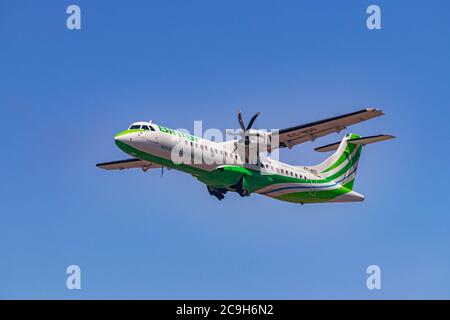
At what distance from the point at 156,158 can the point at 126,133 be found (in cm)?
147

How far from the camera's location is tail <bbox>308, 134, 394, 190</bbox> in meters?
32.6

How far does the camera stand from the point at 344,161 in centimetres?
3344

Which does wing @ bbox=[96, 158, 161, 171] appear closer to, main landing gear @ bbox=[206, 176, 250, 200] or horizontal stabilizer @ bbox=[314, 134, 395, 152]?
main landing gear @ bbox=[206, 176, 250, 200]

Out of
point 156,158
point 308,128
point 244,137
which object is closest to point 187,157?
point 156,158

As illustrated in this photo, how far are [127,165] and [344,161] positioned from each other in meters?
10.1

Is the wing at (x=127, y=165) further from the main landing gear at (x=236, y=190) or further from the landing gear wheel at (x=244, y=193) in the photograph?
the landing gear wheel at (x=244, y=193)

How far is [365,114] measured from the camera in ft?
91.7

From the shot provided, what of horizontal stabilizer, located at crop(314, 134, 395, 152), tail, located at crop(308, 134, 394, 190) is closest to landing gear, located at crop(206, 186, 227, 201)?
tail, located at crop(308, 134, 394, 190)

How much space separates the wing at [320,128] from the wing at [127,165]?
6.32 metres

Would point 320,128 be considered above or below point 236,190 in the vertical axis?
above

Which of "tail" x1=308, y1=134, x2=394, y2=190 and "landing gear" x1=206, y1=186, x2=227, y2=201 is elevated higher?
"tail" x1=308, y1=134, x2=394, y2=190

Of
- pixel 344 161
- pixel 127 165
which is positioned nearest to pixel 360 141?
pixel 344 161

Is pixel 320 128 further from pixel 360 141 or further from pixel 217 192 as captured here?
pixel 217 192
